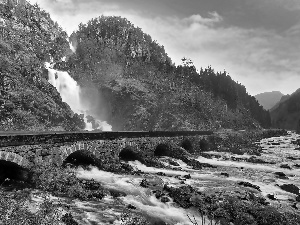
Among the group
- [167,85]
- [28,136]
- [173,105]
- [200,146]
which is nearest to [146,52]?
[167,85]

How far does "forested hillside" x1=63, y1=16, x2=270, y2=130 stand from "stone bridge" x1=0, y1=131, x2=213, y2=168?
65.2 m

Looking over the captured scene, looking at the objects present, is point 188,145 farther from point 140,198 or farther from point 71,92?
point 71,92

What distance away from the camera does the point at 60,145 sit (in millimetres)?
25125

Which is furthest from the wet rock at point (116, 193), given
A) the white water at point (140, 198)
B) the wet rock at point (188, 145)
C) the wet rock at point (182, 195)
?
the wet rock at point (188, 145)

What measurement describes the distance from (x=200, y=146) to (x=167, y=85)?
67.6 metres

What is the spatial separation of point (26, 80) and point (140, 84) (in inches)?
2269

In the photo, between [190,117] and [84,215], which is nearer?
[84,215]

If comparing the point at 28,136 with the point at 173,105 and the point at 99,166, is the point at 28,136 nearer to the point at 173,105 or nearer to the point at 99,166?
the point at 99,166

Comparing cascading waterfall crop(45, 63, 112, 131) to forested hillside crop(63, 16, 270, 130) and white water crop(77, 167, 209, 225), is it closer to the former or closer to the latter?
forested hillside crop(63, 16, 270, 130)

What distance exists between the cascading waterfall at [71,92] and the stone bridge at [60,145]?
63.6 m

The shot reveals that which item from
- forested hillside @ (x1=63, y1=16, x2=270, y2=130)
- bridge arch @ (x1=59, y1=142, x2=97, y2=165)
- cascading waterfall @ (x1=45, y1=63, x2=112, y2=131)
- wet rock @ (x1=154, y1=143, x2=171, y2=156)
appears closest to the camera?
bridge arch @ (x1=59, y1=142, x2=97, y2=165)

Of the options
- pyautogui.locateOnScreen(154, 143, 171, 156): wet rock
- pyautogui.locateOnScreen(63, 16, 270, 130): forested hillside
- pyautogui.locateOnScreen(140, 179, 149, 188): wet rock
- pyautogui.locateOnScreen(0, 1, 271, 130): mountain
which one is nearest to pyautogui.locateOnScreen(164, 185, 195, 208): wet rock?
pyautogui.locateOnScreen(140, 179, 149, 188): wet rock

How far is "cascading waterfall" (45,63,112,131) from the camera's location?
10331cm

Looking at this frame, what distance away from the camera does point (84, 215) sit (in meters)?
17.4
